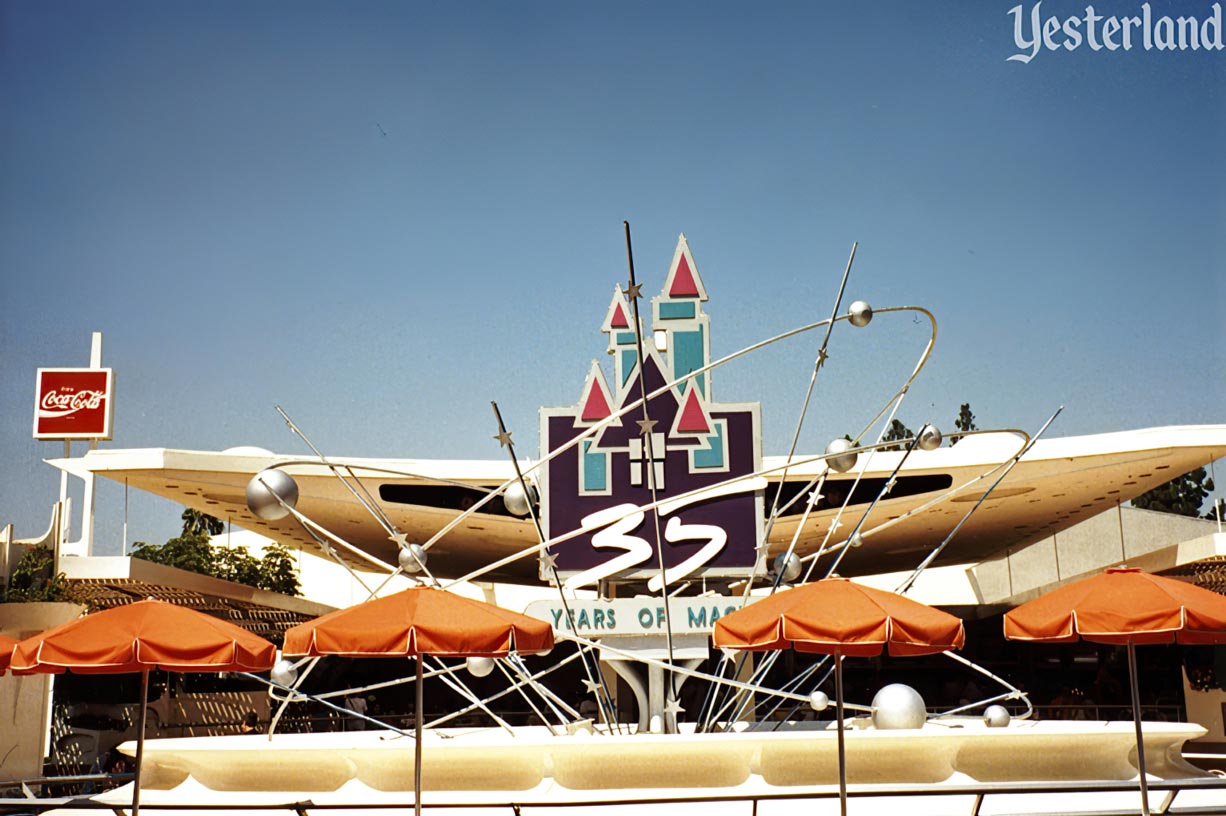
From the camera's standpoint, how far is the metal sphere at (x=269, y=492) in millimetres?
15805

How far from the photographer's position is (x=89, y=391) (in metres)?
38.4


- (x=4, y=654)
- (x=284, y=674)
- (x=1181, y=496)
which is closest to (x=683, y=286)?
(x=284, y=674)

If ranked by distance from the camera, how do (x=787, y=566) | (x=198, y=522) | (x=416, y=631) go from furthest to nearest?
(x=198, y=522) < (x=787, y=566) < (x=416, y=631)

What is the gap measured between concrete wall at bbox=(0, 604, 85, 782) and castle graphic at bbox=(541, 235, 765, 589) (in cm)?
1587

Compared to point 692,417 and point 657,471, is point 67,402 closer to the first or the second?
point 657,471

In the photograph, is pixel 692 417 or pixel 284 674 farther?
pixel 284 674

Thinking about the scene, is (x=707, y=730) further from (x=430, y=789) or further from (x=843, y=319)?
(x=843, y=319)

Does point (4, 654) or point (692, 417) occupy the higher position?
point (692, 417)

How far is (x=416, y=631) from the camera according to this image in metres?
9.83

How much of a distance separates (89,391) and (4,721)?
12.9 metres

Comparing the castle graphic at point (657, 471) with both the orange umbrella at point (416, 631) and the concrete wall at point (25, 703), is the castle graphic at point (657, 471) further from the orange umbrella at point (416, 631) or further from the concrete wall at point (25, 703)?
the concrete wall at point (25, 703)

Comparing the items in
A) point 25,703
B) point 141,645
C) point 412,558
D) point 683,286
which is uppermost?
point 683,286

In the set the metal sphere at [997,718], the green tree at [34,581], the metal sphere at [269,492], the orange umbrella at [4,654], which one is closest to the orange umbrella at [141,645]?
the orange umbrella at [4,654]

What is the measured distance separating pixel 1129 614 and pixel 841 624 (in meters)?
2.52
